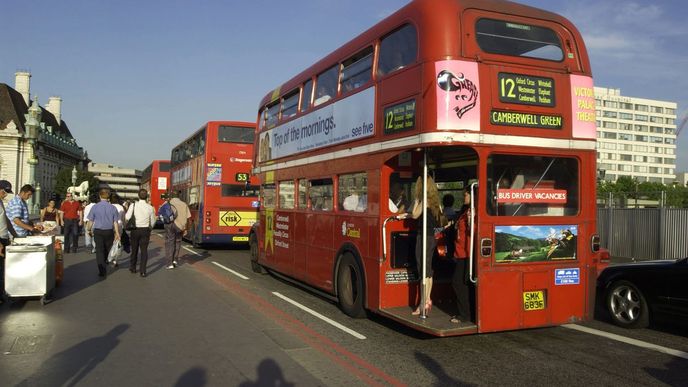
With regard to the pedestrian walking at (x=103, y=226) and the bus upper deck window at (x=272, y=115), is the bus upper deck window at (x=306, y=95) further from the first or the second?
the pedestrian walking at (x=103, y=226)

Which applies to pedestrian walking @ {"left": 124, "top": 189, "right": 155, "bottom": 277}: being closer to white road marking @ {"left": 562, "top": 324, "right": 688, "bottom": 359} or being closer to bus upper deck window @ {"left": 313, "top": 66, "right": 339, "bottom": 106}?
bus upper deck window @ {"left": 313, "top": 66, "right": 339, "bottom": 106}

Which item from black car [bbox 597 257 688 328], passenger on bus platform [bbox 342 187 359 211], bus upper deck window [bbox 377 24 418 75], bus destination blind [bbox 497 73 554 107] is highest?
bus upper deck window [bbox 377 24 418 75]

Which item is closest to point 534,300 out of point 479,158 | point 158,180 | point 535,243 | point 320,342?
point 535,243

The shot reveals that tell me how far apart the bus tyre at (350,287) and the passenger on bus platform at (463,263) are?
1542 mm

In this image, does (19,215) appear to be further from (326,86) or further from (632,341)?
(632,341)

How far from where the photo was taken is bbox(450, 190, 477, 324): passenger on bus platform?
651cm

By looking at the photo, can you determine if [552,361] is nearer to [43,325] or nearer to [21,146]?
[43,325]

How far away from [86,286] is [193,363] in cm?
617

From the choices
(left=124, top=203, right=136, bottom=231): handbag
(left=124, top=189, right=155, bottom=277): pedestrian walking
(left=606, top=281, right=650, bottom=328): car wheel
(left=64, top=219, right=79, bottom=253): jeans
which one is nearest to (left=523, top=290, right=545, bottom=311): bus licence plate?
(left=606, top=281, right=650, bottom=328): car wheel

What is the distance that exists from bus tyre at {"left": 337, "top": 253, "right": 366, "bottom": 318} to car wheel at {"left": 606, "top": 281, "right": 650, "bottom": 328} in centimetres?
346

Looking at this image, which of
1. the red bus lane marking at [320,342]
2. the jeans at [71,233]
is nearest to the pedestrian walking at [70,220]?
the jeans at [71,233]

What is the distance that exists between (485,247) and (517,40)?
2474 millimetres

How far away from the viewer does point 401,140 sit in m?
6.75

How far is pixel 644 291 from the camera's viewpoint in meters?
7.43
